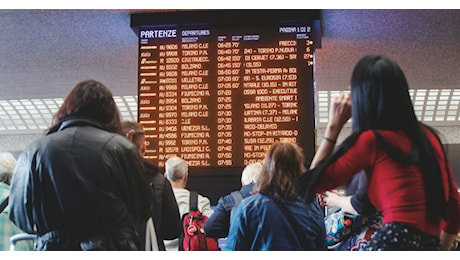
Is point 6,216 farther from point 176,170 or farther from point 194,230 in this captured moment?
point 194,230

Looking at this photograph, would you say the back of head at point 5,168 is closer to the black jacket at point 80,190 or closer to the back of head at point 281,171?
the black jacket at point 80,190

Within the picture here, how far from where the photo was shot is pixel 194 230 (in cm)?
389

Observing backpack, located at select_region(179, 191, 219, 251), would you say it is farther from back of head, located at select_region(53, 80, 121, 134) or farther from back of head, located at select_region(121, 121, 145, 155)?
back of head, located at select_region(53, 80, 121, 134)

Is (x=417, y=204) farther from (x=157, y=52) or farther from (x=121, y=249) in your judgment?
(x=157, y=52)

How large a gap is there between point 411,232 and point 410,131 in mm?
313

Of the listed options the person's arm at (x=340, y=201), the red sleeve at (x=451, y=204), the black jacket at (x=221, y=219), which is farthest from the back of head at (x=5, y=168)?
the red sleeve at (x=451, y=204)

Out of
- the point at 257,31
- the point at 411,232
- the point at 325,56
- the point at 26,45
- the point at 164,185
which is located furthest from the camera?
the point at 325,56

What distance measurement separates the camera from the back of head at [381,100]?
1.79 metres

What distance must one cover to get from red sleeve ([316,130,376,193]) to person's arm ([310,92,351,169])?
0.36 feet

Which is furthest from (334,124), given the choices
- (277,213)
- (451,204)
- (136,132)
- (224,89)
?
(224,89)

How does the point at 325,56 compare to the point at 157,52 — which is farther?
the point at 325,56

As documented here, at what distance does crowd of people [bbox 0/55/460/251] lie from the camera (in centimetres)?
174
